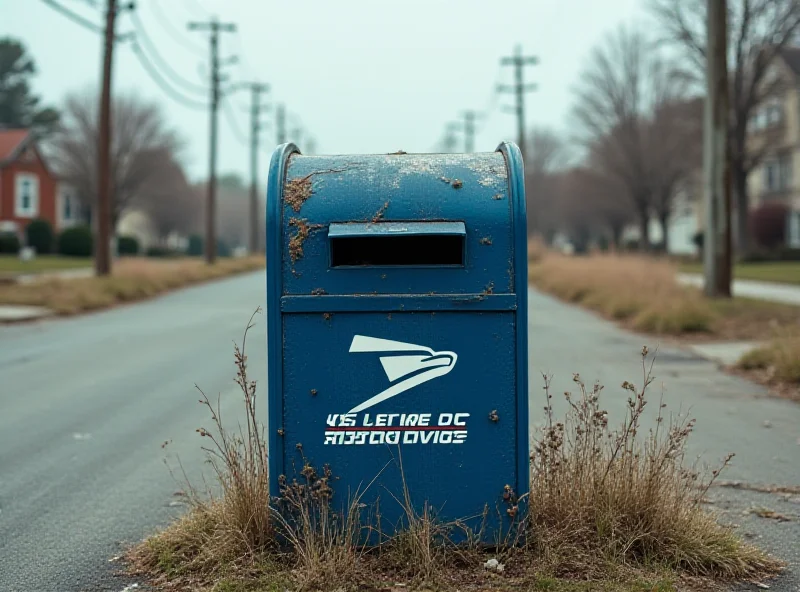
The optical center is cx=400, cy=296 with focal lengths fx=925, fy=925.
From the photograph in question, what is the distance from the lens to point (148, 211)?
6856 centimetres

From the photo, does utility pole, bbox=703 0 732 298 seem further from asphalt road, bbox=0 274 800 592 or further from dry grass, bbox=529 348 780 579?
dry grass, bbox=529 348 780 579

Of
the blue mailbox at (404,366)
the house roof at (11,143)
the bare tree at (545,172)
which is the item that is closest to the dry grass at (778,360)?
the blue mailbox at (404,366)

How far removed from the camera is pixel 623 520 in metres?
4.46

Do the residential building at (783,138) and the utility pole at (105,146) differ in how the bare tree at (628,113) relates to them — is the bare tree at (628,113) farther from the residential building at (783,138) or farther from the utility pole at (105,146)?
the utility pole at (105,146)

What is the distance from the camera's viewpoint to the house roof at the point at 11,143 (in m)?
54.7

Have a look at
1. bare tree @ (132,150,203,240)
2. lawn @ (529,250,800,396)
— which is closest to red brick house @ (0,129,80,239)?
bare tree @ (132,150,203,240)

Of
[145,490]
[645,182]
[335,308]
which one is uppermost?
[645,182]

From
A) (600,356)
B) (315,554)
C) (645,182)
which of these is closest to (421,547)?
(315,554)

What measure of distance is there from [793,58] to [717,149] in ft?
121

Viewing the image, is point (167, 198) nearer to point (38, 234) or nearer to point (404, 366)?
point (38, 234)

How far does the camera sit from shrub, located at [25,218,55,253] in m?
52.3

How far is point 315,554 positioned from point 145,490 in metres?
2.64

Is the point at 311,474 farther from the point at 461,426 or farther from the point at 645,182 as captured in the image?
the point at 645,182

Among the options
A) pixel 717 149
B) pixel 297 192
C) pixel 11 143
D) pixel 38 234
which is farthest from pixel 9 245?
pixel 297 192
